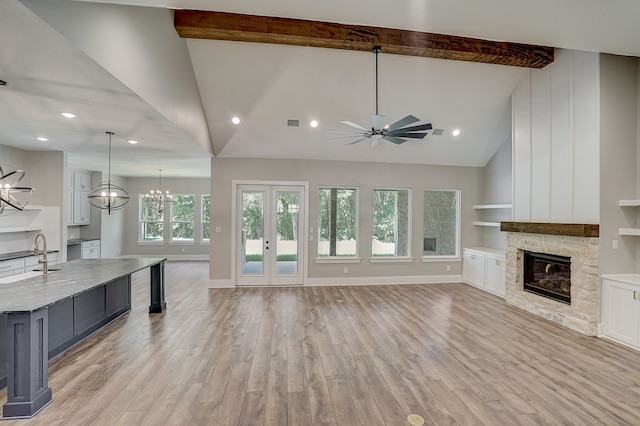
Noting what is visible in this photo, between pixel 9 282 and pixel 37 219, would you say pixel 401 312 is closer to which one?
pixel 9 282

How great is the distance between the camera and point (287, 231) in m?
6.76

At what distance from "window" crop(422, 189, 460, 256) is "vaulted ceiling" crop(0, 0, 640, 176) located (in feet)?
2.79

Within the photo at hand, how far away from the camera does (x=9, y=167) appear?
17.2 ft

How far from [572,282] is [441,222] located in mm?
3104

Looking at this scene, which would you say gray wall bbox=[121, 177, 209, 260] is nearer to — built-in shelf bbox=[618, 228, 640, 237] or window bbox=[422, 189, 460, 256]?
window bbox=[422, 189, 460, 256]

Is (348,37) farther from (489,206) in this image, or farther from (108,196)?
(489,206)

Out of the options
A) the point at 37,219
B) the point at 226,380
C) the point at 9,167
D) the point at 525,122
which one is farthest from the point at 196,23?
the point at 525,122

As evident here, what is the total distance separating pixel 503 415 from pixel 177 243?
32.9ft

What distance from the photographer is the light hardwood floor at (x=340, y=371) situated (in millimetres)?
2424

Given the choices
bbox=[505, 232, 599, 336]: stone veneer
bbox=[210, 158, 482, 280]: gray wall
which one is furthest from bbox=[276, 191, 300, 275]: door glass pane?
bbox=[505, 232, 599, 336]: stone veneer

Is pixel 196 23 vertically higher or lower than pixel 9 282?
higher

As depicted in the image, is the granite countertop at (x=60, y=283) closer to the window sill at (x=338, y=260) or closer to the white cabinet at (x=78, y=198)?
the window sill at (x=338, y=260)

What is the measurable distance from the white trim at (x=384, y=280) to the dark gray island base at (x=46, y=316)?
325 centimetres

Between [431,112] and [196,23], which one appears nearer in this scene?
[196,23]
